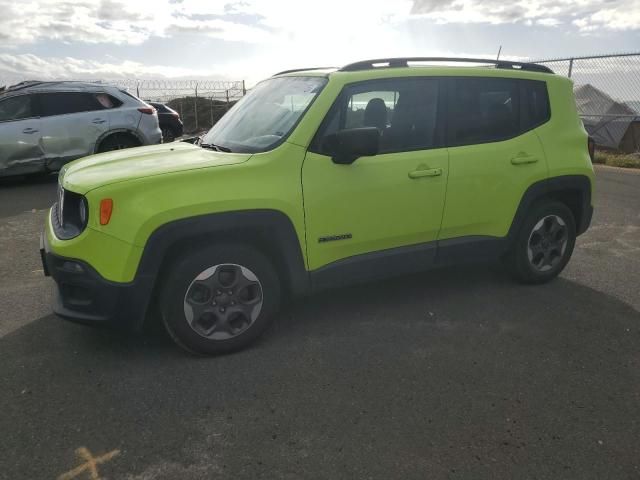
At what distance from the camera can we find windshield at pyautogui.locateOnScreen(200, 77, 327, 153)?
3492mm

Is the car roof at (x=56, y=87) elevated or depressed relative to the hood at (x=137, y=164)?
elevated

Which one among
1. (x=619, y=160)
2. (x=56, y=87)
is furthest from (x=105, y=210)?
(x=619, y=160)

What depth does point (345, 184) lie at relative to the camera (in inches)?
134

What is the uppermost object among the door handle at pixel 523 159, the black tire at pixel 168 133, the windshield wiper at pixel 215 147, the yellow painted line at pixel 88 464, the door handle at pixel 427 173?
the windshield wiper at pixel 215 147

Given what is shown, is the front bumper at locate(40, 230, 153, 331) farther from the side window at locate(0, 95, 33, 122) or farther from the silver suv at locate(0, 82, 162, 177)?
the side window at locate(0, 95, 33, 122)

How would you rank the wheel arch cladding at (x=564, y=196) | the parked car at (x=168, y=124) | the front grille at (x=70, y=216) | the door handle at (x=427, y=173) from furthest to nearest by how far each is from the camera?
the parked car at (x=168, y=124)
the wheel arch cladding at (x=564, y=196)
the door handle at (x=427, y=173)
the front grille at (x=70, y=216)

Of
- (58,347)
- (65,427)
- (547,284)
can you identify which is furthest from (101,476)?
(547,284)

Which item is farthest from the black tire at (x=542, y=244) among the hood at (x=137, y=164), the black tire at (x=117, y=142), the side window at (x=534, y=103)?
the black tire at (x=117, y=142)

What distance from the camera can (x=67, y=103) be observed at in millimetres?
9203

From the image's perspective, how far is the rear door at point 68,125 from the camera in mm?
9039

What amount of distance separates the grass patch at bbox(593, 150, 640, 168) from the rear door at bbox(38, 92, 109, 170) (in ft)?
32.7

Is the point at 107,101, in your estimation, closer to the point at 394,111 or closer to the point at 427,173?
the point at 394,111

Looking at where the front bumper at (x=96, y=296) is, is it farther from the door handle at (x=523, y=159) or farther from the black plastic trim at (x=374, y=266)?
the door handle at (x=523, y=159)

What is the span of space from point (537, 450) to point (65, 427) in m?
2.23
